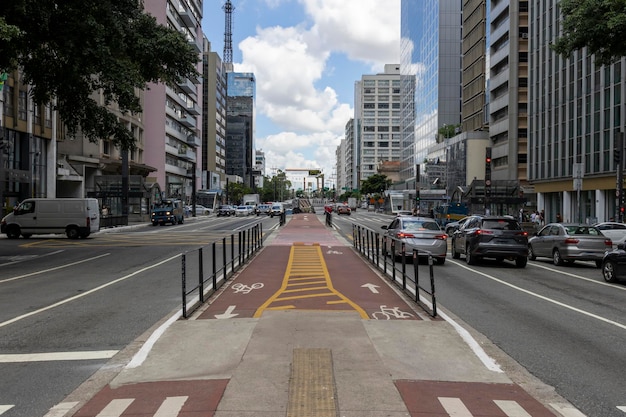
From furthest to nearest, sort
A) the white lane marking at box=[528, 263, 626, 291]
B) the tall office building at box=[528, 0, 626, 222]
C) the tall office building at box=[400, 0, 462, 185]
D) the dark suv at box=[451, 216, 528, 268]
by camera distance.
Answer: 1. the tall office building at box=[400, 0, 462, 185]
2. the tall office building at box=[528, 0, 626, 222]
3. the dark suv at box=[451, 216, 528, 268]
4. the white lane marking at box=[528, 263, 626, 291]

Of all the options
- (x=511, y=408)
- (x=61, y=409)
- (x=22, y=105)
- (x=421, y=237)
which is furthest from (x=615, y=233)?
(x=22, y=105)

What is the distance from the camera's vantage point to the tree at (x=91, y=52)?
1814cm

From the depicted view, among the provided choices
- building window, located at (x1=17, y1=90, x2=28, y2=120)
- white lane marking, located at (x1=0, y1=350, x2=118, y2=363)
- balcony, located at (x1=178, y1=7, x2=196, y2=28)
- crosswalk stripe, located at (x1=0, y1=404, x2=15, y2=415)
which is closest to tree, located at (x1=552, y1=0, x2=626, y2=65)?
white lane marking, located at (x1=0, y1=350, x2=118, y2=363)

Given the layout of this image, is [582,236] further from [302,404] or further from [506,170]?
[506,170]

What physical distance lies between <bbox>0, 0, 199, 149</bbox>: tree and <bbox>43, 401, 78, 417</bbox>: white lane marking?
13.9 meters

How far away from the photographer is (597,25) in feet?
62.4

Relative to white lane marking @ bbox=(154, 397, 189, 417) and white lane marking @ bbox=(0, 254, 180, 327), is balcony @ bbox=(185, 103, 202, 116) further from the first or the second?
white lane marking @ bbox=(154, 397, 189, 417)

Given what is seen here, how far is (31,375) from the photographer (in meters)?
6.31

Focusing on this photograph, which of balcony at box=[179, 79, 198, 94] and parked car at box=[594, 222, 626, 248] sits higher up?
balcony at box=[179, 79, 198, 94]

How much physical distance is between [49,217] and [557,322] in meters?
28.4

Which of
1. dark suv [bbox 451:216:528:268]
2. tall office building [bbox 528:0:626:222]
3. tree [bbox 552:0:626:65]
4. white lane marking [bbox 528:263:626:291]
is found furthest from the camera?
tall office building [bbox 528:0:626:222]

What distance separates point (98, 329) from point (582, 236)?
17.2 metres

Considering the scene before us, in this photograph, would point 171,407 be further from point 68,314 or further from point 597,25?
point 597,25

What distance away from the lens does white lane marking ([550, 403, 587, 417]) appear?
16.8 feet
